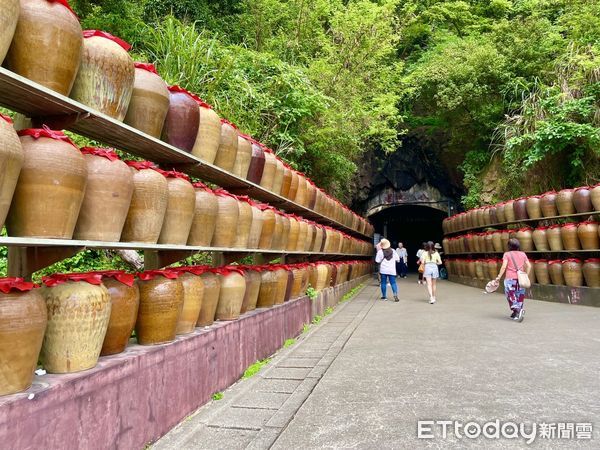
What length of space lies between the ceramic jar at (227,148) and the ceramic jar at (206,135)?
21 centimetres

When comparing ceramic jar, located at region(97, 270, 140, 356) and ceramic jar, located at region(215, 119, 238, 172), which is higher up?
ceramic jar, located at region(215, 119, 238, 172)

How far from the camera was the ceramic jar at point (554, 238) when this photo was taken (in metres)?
8.88

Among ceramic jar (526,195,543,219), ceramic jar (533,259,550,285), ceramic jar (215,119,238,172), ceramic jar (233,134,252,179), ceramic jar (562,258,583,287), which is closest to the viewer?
ceramic jar (215,119,238,172)

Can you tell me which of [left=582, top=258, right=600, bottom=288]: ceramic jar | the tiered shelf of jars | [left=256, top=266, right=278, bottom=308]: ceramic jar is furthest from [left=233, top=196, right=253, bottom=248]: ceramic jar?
[left=582, top=258, right=600, bottom=288]: ceramic jar

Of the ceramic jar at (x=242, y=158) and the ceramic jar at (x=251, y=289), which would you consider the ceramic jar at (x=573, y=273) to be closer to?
the ceramic jar at (x=251, y=289)

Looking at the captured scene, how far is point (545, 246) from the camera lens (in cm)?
936

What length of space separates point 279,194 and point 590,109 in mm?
8145

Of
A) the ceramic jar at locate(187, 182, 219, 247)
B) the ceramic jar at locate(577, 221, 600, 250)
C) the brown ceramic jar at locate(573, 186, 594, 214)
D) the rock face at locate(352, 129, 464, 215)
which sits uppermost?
the rock face at locate(352, 129, 464, 215)

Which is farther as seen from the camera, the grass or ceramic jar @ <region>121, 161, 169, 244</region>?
the grass

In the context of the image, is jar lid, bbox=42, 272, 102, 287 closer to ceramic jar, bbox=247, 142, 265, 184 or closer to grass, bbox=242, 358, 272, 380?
grass, bbox=242, 358, 272, 380

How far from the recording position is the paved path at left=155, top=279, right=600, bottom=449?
242cm
